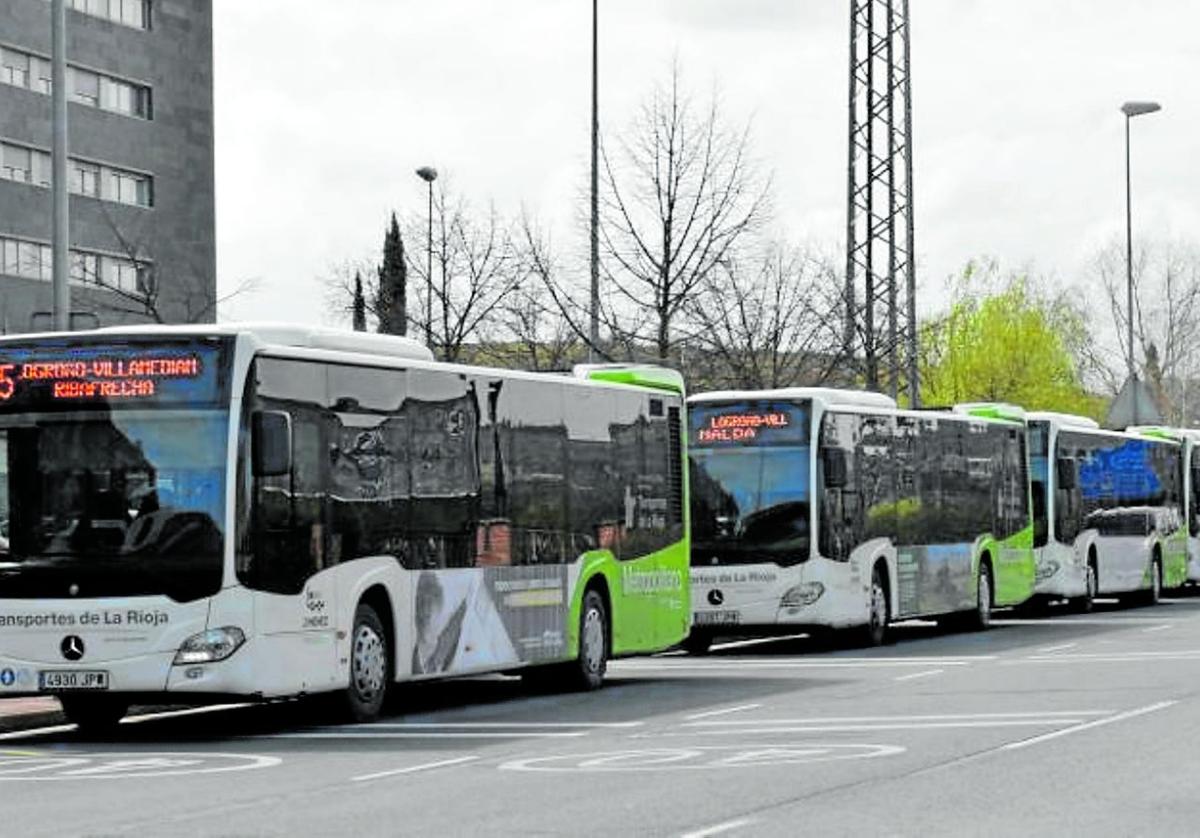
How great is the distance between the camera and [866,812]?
13906mm

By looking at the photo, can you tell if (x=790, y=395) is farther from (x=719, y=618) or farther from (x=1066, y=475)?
(x=1066, y=475)

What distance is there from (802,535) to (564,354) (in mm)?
21684

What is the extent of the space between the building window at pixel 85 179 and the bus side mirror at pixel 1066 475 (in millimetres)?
36852

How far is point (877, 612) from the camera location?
34531 millimetres

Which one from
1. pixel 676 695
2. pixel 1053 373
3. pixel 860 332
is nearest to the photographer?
pixel 676 695

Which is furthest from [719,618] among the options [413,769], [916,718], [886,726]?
[413,769]

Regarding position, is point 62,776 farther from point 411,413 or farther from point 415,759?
point 411,413

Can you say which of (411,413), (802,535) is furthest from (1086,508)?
(411,413)

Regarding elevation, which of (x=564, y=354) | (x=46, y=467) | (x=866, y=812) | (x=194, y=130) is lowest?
(x=866, y=812)

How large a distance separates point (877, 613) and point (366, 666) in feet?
44.9

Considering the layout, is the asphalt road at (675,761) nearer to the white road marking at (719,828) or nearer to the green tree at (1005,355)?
the white road marking at (719,828)

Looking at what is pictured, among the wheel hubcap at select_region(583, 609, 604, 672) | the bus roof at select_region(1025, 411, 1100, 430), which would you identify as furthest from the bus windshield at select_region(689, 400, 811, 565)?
the bus roof at select_region(1025, 411, 1100, 430)

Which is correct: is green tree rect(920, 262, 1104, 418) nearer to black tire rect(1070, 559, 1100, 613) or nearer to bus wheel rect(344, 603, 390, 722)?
black tire rect(1070, 559, 1100, 613)

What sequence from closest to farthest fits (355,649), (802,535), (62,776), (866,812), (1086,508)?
(866,812)
(62,776)
(355,649)
(802,535)
(1086,508)
